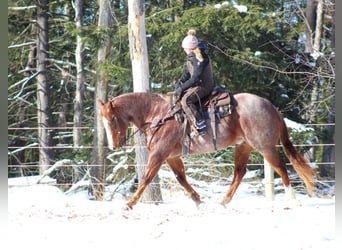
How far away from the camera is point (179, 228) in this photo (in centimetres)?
532

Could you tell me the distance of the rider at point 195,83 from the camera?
256 inches

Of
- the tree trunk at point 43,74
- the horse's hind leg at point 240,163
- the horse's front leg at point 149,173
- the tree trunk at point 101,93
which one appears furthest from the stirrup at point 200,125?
the tree trunk at point 43,74

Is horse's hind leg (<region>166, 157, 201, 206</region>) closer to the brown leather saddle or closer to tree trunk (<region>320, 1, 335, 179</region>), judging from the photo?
the brown leather saddle

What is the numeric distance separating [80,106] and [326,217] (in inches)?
407

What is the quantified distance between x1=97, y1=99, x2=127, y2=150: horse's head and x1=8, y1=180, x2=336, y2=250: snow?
89 cm

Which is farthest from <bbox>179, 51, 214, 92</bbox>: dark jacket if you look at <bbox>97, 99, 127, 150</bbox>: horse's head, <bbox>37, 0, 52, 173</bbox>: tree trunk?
<bbox>37, 0, 52, 173</bbox>: tree trunk

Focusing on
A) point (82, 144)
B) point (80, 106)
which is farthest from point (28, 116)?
point (82, 144)

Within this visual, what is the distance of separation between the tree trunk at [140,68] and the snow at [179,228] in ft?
5.67

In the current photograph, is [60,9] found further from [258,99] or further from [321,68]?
[258,99]

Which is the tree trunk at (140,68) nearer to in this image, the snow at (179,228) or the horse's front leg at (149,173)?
the snow at (179,228)

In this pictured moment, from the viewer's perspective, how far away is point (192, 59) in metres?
6.64

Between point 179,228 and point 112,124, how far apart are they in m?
1.81

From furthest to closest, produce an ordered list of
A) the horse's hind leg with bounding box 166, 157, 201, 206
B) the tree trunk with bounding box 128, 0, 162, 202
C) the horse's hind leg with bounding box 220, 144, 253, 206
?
the tree trunk with bounding box 128, 0, 162, 202
the horse's hind leg with bounding box 220, 144, 253, 206
the horse's hind leg with bounding box 166, 157, 201, 206

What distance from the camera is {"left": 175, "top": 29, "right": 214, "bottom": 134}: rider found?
256 inches
